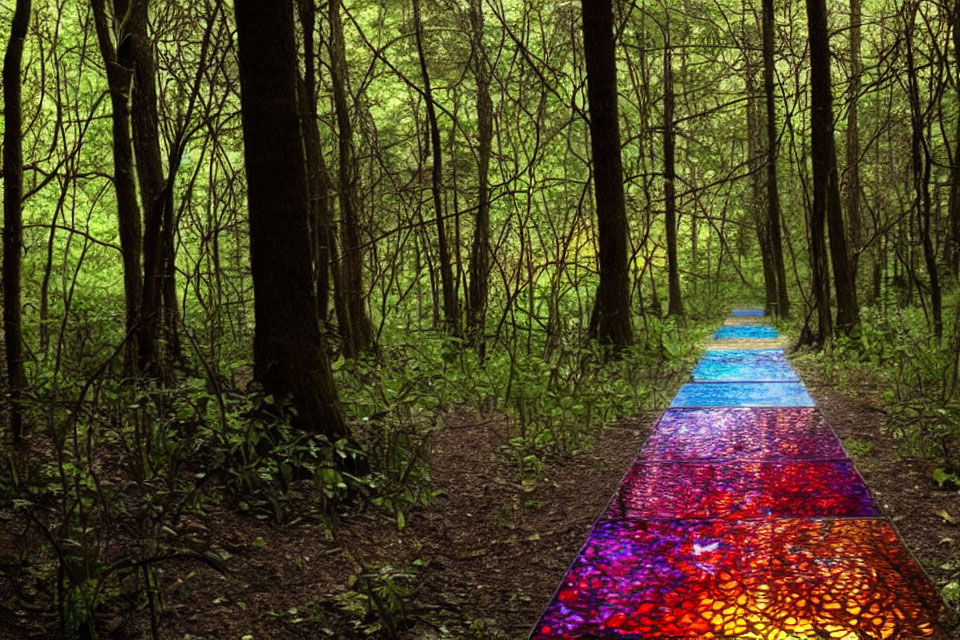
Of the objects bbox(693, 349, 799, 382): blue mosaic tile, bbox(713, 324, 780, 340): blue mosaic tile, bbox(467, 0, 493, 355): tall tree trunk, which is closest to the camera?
bbox(693, 349, 799, 382): blue mosaic tile

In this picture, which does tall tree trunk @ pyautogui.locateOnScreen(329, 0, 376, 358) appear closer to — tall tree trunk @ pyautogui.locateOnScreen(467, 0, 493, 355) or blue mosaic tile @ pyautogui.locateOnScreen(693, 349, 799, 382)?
tall tree trunk @ pyautogui.locateOnScreen(467, 0, 493, 355)

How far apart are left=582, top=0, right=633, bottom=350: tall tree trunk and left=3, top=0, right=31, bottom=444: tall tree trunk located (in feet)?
20.4

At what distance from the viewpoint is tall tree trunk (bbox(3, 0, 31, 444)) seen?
511 cm

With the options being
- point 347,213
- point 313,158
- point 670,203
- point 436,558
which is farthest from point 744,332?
point 436,558

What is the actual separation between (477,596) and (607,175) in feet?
22.9

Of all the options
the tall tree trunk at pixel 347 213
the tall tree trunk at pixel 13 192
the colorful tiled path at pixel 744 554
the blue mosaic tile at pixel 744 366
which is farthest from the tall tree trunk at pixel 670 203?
the tall tree trunk at pixel 13 192

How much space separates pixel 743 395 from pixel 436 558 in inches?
199

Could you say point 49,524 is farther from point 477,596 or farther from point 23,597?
point 477,596

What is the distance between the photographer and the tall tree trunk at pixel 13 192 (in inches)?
201

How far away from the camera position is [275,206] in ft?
16.5

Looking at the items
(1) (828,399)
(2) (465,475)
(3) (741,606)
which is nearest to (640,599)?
(3) (741,606)

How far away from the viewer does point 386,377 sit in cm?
759

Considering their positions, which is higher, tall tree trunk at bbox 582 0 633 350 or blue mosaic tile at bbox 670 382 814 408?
tall tree trunk at bbox 582 0 633 350

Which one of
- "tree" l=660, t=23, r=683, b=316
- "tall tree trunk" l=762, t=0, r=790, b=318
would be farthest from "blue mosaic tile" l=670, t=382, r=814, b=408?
"tree" l=660, t=23, r=683, b=316
